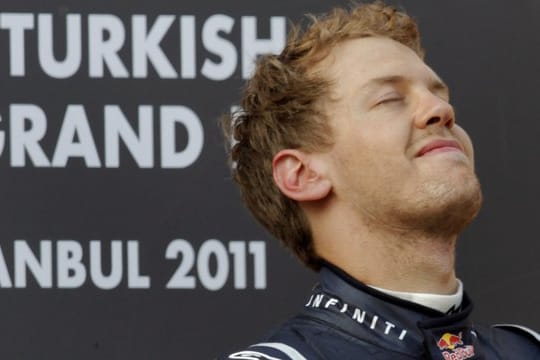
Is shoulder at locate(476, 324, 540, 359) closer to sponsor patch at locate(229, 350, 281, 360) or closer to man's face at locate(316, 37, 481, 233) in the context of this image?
man's face at locate(316, 37, 481, 233)

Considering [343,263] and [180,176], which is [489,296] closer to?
[180,176]

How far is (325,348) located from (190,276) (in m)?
0.77

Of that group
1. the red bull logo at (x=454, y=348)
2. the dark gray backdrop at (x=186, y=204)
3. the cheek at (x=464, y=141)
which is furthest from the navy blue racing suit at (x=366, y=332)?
the dark gray backdrop at (x=186, y=204)

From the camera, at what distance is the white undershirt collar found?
175 centimetres

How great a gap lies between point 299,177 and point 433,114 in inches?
8.2

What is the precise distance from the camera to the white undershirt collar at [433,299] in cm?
175

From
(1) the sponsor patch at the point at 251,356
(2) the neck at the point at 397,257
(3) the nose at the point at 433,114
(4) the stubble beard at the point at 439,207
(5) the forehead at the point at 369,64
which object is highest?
(5) the forehead at the point at 369,64

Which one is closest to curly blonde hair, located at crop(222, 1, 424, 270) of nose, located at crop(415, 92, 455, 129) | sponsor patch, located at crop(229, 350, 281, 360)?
nose, located at crop(415, 92, 455, 129)

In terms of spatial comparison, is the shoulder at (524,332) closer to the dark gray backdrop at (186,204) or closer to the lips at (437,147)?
the lips at (437,147)

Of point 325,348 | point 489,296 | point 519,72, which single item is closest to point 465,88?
point 519,72

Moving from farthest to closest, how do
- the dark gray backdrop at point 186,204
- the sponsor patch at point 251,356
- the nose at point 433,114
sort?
the dark gray backdrop at point 186,204 → the nose at point 433,114 → the sponsor patch at point 251,356

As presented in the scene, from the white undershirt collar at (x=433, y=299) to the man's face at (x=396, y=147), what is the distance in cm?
9

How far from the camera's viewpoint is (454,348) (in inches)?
67.4

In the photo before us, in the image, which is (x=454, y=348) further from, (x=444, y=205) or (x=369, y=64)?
(x=369, y=64)
